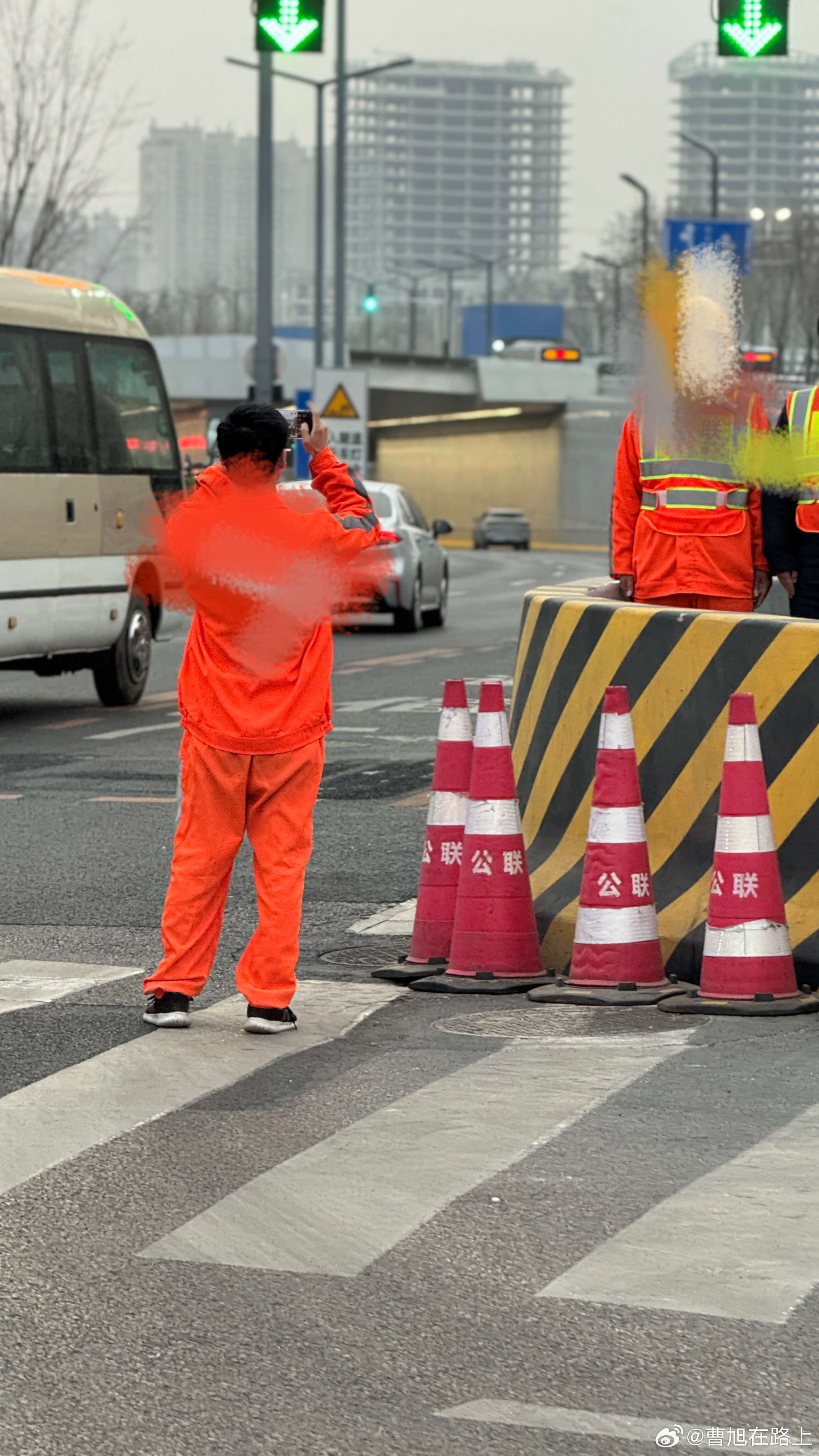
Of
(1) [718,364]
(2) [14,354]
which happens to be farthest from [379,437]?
(1) [718,364]

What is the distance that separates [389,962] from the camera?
7102 mm

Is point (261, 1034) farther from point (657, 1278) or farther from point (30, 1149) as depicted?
point (657, 1278)

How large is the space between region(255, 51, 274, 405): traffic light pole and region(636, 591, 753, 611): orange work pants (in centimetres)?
1860

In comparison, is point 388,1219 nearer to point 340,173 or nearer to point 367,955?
point 367,955

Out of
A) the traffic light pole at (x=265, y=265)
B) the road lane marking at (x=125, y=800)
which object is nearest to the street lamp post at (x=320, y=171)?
the traffic light pole at (x=265, y=265)

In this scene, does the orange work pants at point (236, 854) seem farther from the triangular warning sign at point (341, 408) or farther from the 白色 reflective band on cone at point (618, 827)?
the triangular warning sign at point (341, 408)

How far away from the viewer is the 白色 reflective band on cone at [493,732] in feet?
22.0

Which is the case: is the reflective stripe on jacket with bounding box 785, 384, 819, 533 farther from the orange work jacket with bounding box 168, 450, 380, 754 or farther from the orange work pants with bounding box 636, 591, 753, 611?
the orange work jacket with bounding box 168, 450, 380, 754

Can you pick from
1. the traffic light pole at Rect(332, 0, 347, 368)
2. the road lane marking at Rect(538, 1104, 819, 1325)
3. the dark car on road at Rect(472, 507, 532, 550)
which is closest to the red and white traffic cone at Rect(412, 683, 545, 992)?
the road lane marking at Rect(538, 1104, 819, 1325)

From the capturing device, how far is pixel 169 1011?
20.4 feet

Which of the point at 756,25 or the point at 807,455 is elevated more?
the point at 756,25

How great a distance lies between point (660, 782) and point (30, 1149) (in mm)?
2555

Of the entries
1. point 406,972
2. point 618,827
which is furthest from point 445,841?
point 618,827

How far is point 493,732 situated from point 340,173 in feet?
114
